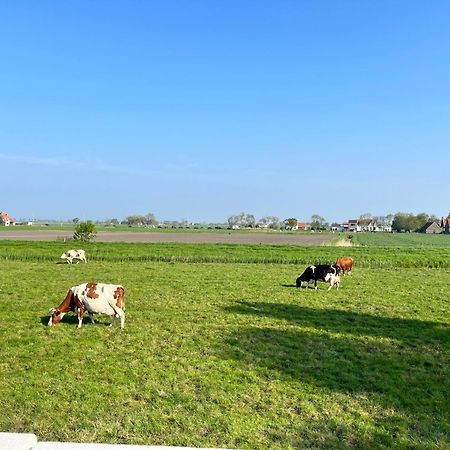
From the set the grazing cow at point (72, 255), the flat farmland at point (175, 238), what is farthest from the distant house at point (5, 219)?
the grazing cow at point (72, 255)

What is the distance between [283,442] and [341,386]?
98.0 inches

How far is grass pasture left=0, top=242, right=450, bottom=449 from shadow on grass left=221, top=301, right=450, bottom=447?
0.04 m

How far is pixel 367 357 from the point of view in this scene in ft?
31.6

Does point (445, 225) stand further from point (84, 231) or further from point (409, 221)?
point (84, 231)

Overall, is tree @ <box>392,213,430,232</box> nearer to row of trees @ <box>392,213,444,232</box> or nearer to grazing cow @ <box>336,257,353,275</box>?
row of trees @ <box>392,213,444,232</box>

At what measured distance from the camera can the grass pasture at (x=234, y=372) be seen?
5996 millimetres

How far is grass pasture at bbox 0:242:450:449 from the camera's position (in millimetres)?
5996

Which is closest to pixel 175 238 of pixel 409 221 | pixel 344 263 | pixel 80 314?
pixel 344 263

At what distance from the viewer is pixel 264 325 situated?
41.5 ft

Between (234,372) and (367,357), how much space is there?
10.8 ft

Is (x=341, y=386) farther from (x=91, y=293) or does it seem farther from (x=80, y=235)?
(x=80, y=235)

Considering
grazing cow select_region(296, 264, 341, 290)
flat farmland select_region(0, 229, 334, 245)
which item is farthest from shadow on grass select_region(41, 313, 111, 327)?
flat farmland select_region(0, 229, 334, 245)

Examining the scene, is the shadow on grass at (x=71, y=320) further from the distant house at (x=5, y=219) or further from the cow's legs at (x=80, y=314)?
A: the distant house at (x=5, y=219)

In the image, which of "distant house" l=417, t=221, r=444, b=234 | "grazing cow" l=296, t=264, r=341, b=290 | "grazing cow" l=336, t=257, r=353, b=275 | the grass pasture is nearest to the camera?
the grass pasture
